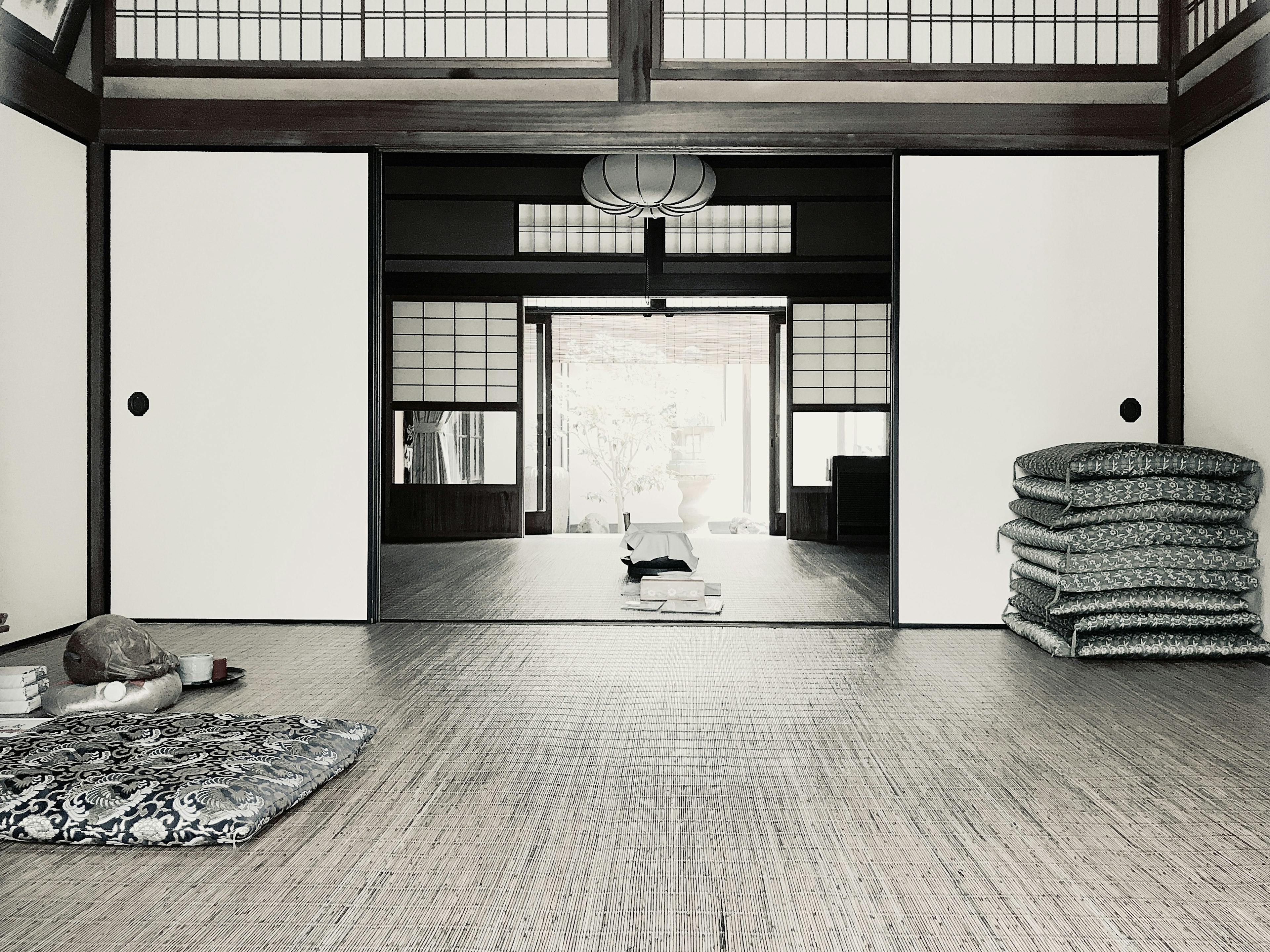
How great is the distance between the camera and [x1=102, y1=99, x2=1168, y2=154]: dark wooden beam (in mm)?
4254

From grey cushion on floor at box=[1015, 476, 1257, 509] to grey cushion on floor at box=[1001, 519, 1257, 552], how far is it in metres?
0.08

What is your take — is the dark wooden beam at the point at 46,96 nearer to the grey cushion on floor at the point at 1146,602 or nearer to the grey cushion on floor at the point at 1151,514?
the grey cushion on floor at the point at 1151,514

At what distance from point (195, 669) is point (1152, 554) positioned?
3.27m

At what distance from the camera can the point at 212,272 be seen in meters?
4.33

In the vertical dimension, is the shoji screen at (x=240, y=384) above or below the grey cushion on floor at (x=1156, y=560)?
above

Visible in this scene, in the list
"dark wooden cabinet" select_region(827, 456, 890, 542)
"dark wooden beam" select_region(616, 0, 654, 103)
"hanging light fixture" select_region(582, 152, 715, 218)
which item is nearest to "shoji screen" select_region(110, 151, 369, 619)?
"dark wooden beam" select_region(616, 0, 654, 103)

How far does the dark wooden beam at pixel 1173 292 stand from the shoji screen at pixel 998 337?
49mm

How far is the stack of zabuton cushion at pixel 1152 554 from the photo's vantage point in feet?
11.9

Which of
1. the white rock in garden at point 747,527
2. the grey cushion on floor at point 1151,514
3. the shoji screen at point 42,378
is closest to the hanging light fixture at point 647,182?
the shoji screen at point 42,378

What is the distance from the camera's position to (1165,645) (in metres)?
3.62

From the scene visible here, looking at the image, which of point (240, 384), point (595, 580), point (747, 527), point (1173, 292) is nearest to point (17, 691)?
point (240, 384)

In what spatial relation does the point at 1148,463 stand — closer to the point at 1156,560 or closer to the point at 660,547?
the point at 1156,560

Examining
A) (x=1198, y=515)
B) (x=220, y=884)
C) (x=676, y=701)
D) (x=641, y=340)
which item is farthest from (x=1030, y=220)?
(x=641, y=340)

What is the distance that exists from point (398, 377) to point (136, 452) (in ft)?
15.3
